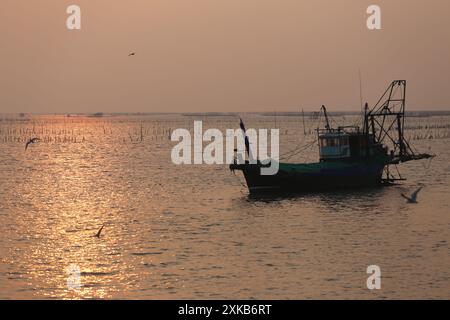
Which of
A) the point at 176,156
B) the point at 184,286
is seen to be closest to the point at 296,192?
the point at 184,286

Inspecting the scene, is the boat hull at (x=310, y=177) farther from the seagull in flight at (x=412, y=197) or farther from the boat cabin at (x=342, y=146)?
the seagull in flight at (x=412, y=197)

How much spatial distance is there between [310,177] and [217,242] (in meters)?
24.0

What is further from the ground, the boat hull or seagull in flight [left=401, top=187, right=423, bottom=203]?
the boat hull

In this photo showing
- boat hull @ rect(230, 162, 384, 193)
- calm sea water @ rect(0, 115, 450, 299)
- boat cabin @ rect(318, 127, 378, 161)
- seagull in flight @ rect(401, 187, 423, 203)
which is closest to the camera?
calm sea water @ rect(0, 115, 450, 299)

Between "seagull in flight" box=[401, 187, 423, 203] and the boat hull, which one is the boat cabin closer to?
the boat hull

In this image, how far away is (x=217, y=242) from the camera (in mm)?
43594

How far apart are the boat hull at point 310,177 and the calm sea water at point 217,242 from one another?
161 cm

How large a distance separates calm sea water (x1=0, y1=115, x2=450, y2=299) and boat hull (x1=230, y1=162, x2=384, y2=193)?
5.29 feet

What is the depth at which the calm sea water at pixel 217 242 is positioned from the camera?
3347cm

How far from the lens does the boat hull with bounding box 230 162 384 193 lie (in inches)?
2566

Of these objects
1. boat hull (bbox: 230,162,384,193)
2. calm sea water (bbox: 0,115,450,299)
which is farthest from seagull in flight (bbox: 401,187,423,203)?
boat hull (bbox: 230,162,384,193)

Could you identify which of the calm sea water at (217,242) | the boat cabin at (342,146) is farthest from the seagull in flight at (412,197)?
the boat cabin at (342,146)

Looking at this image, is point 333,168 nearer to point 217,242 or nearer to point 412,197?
point 412,197
